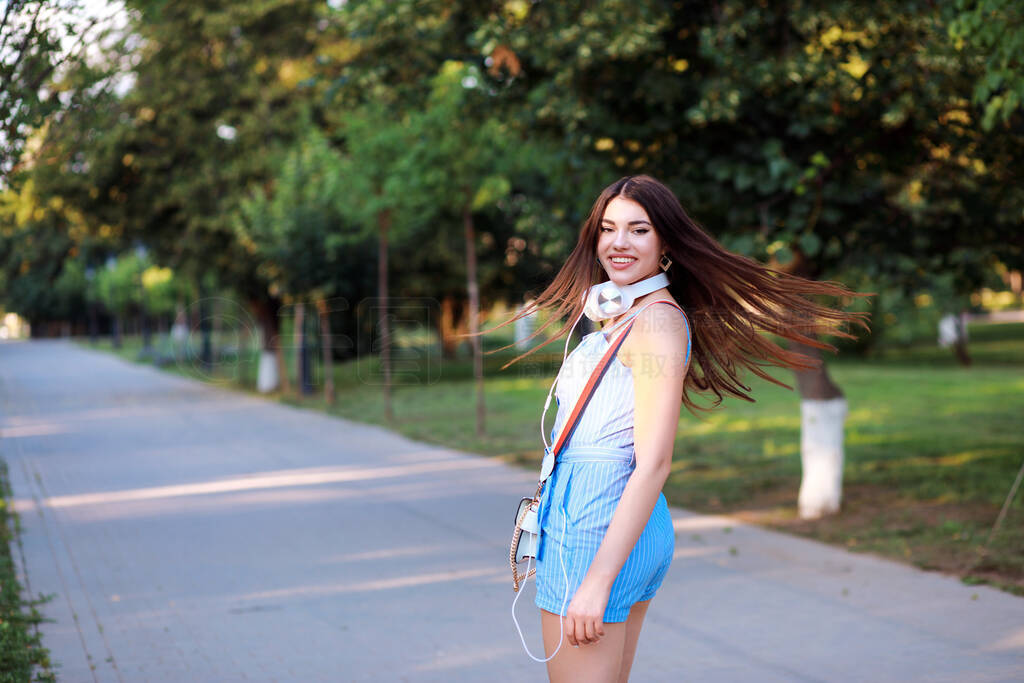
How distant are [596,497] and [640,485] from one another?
17cm

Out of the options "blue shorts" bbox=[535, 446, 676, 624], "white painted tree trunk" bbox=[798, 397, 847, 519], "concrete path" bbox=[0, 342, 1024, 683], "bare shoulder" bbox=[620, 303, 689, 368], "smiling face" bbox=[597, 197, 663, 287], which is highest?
"smiling face" bbox=[597, 197, 663, 287]

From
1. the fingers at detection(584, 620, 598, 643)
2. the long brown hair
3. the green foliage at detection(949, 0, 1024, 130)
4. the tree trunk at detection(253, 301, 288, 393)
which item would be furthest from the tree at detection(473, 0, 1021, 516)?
the tree trunk at detection(253, 301, 288, 393)

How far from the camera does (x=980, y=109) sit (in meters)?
7.85

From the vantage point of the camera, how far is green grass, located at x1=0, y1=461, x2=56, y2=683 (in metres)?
4.88

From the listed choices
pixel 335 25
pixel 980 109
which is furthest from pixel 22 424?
pixel 980 109

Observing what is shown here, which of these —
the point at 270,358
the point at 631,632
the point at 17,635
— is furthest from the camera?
the point at 270,358

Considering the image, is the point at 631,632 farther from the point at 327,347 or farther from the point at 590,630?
the point at 327,347

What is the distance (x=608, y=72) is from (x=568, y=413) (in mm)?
5704

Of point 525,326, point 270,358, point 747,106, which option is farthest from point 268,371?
point 747,106

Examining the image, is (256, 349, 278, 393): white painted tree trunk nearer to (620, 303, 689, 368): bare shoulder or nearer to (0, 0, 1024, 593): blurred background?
(0, 0, 1024, 593): blurred background

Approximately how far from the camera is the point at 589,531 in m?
2.55

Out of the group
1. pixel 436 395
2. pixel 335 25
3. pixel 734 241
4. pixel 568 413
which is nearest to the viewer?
pixel 568 413

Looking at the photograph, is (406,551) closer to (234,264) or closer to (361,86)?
(361,86)

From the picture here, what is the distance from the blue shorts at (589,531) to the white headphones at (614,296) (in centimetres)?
34
